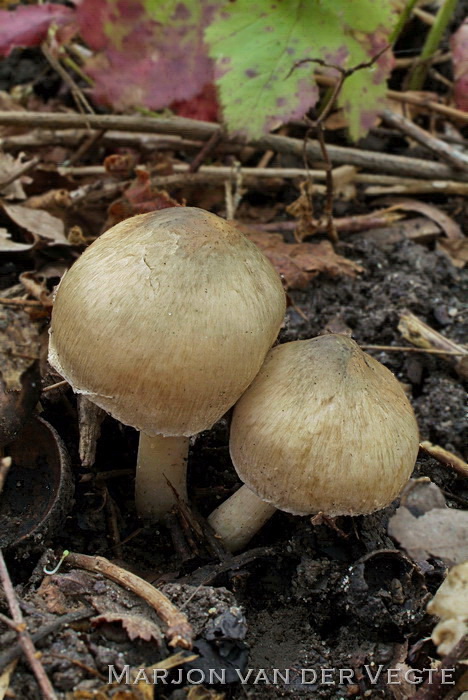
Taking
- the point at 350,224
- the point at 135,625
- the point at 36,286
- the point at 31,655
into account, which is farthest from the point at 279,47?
the point at 31,655

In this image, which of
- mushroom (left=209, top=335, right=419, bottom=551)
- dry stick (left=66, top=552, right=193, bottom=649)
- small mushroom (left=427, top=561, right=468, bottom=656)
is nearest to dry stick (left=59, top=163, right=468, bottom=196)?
mushroom (left=209, top=335, right=419, bottom=551)

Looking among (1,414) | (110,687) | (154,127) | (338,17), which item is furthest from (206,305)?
(154,127)

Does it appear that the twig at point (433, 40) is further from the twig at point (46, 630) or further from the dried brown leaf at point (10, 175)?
the twig at point (46, 630)

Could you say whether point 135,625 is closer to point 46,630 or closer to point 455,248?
point 46,630

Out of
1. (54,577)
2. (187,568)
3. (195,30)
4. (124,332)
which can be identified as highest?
(195,30)

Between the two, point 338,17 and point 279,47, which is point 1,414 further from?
point 338,17

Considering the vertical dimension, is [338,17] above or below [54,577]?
above

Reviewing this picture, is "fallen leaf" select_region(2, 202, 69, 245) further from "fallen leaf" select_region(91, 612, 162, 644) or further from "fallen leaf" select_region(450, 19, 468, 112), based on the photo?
"fallen leaf" select_region(450, 19, 468, 112)
